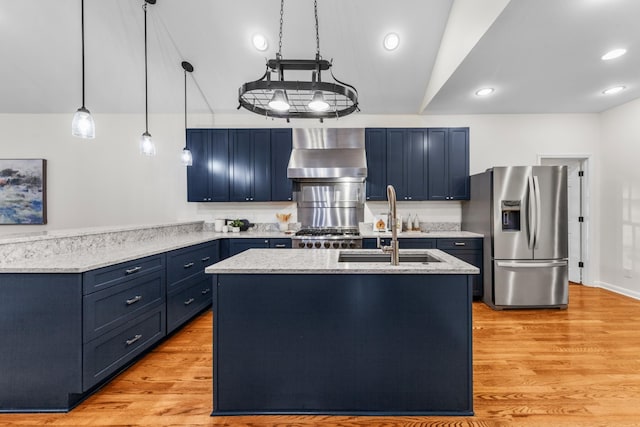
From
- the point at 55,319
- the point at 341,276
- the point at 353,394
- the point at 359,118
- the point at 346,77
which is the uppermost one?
the point at 346,77

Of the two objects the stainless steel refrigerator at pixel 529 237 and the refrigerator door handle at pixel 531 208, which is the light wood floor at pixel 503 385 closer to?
the stainless steel refrigerator at pixel 529 237

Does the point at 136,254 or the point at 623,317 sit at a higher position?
the point at 136,254

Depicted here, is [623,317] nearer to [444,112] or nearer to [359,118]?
[444,112]

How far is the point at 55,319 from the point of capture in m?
1.92

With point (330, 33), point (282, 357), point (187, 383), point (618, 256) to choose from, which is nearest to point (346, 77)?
point (330, 33)

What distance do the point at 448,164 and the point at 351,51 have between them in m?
2.11

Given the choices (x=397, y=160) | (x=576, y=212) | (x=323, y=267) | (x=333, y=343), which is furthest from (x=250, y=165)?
(x=576, y=212)

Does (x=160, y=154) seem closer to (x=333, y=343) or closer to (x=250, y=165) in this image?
(x=250, y=165)

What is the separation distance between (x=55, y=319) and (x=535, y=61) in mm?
4702

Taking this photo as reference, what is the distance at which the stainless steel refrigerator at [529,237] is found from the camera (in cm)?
373

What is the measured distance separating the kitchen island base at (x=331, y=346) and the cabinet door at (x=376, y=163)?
2760 mm

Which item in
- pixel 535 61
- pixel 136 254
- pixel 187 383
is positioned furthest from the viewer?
pixel 535 61

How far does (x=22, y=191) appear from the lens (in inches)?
183

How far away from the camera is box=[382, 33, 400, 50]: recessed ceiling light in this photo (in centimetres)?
353
